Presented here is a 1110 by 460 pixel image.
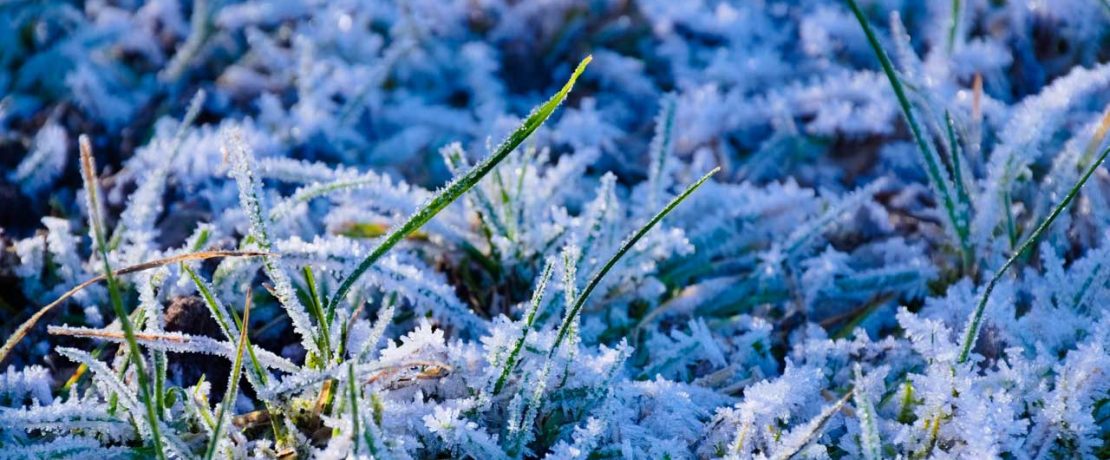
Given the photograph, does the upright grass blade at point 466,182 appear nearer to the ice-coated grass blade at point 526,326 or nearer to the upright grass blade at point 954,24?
the ice-coated grass blade at point 526,326

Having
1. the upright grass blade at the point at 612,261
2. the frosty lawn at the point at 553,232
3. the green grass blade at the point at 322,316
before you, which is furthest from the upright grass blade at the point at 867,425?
the green grass blade at the point at 322,316

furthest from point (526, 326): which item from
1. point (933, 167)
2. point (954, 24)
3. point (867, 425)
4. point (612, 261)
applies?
point (954, 24)

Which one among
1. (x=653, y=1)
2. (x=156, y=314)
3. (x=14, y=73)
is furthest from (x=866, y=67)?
(x=14, y=73)

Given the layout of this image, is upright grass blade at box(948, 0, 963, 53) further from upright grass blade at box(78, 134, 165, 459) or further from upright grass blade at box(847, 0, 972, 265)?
upright grass blade at box(78, 134, 165, 459)

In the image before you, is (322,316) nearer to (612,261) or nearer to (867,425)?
(612,261)

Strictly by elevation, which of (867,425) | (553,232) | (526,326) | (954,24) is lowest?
→ (867,425)

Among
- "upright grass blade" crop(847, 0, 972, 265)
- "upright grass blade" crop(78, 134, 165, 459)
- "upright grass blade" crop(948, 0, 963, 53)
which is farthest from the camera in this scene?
"upright grass blade" crop(948, 0, 963, 53)

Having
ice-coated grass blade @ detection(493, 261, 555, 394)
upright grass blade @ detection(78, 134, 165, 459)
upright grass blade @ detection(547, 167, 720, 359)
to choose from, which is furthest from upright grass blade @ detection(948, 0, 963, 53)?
upright grass blade @ detection(78, 134, 165, 459)

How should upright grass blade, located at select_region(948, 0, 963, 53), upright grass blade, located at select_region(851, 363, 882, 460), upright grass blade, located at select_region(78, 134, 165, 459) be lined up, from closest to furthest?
upright grass blade, located at select_region(78, 134, 165, 459) < upright grass blade, located at select_region(851, 363, 882, 460) < upright grass blade, located at select_region(948, 0, 963, 53)

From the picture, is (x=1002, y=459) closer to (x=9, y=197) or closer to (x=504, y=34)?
(x=504, y=34)
